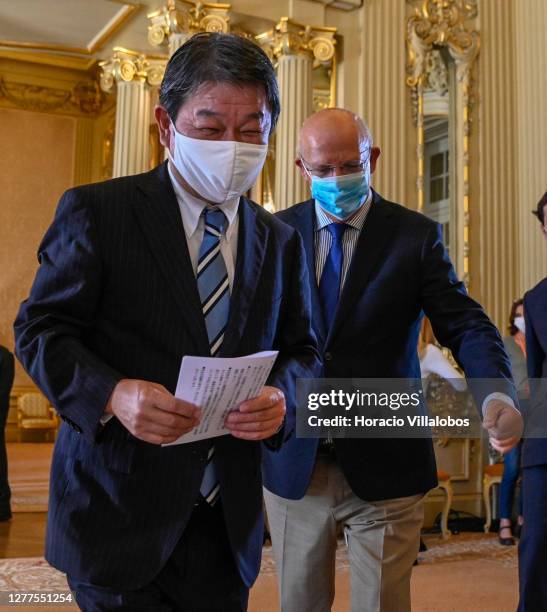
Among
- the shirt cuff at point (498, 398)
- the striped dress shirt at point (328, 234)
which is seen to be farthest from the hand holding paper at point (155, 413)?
the striped dress shirt at point (328, 234)

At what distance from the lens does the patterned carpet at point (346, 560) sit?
4.83 m

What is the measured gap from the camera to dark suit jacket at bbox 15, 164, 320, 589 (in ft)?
4.61

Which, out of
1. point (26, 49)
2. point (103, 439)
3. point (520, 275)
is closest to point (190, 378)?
point (103, 439)

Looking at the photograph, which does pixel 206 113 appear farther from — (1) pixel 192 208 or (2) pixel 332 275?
(2) pixel 332 275

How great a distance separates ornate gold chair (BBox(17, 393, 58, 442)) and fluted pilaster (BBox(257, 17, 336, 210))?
719 cm

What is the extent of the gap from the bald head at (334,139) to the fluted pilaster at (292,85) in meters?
4.79

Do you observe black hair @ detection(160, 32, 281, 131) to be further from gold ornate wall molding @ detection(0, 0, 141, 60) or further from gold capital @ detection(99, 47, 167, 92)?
gold ornate wall molding @ detection(0, 0, 141, 60)

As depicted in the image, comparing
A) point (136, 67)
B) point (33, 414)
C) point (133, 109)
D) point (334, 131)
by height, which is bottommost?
point (33, 414)

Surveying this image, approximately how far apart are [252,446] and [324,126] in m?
1.05

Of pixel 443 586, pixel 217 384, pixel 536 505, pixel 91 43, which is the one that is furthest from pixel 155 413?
pixel 91 43

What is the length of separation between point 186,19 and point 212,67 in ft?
18.7

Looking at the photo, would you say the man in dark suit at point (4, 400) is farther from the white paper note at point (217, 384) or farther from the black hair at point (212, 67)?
the white paper note at point (217, 384)

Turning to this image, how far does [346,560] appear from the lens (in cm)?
569

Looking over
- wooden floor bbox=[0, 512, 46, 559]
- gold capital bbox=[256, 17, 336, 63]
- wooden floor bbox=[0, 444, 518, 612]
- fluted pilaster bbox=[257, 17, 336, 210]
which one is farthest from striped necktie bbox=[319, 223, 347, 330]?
gold capital bbox=[256, 17, 336, 63]
